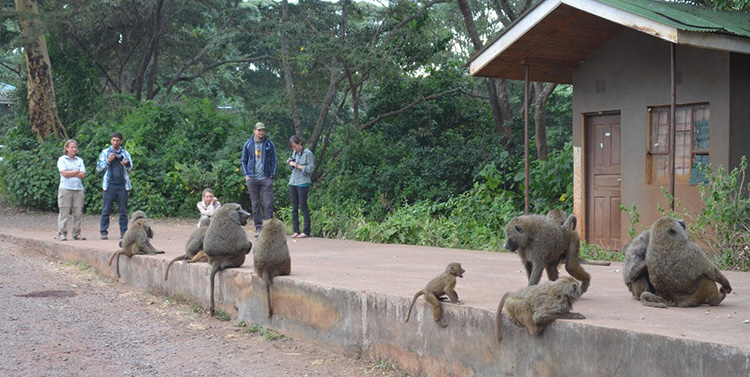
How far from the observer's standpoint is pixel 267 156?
13242 mm

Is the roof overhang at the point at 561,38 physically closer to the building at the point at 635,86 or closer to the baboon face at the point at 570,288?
the building at the point at 635,86

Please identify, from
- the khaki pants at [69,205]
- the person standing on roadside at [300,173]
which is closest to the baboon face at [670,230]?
the person standing on roadside at [300,173]

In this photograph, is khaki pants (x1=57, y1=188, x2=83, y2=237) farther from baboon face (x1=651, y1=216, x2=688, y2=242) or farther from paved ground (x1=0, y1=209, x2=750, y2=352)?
baboon face (x1=651, y1=216, x2=688, y2=242)

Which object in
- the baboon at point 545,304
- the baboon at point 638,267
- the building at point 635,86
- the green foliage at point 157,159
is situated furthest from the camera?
the green foliage at point 157,159

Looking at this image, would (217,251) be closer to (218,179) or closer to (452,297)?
(452,297)

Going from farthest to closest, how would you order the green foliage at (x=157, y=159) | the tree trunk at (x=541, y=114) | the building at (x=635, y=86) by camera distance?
the green foliage at (x=157, y=159) < the tree trunk at (x=541, y=114) < the building at (x=635, y=86)

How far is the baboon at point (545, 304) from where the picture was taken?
491cm

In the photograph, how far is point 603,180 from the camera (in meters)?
12.7

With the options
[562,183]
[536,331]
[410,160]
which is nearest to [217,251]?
[536,331]

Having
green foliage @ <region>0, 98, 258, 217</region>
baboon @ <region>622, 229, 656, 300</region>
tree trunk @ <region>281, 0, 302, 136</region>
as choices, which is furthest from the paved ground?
tree trunk @ <region>281, 0, 302, 136</region>

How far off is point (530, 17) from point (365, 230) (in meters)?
4.98

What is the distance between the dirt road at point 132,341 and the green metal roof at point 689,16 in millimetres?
6357

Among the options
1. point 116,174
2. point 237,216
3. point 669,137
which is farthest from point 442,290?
point 116,174

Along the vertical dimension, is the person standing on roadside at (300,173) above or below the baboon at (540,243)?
above
